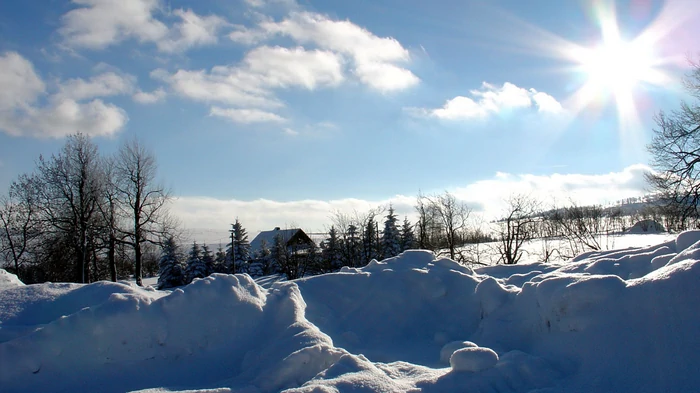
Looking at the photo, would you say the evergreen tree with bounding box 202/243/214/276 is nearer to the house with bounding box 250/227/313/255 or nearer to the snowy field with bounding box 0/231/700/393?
the house with bounding box 250/227/313/255

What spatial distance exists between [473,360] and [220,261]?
42282mm

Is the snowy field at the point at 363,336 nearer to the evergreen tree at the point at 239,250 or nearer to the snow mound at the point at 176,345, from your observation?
the snow mound at the point at 176,345

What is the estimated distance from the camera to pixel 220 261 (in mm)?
42906

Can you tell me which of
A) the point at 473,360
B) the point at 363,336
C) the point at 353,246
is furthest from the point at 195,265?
the point at 473,360

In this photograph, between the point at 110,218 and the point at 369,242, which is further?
the point at 369,242


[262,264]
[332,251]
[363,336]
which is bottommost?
[262,264]

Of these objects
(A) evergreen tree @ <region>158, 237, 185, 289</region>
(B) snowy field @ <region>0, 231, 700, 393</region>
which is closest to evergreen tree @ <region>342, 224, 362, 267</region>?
(A) evergreen tree @ <region>158, 237, 185, 289</region>

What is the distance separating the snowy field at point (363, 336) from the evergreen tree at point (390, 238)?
2954 centimetres

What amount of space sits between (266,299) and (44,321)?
257cm

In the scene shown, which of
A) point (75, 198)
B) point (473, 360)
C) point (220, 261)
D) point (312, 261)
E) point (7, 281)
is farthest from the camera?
point (220, 261)

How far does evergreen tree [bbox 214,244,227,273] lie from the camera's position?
4168 cm

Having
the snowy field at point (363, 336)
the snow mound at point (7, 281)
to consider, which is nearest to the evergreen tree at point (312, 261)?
the snow mound at point (7, 281)

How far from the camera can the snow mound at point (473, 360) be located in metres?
3.68

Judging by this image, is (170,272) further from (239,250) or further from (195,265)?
(239,250)
